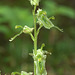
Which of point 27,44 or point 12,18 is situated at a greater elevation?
point 12,18

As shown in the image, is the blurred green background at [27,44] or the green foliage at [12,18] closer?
the green foliage at [12,18]

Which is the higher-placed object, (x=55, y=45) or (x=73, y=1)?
(x=73, y=1)

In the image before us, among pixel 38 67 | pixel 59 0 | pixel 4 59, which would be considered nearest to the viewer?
pixel 38 67

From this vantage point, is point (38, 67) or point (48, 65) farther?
point (48, 65)

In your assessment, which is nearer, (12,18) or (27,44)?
(12,18)

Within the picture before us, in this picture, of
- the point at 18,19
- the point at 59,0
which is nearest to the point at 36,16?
the point at 18,19

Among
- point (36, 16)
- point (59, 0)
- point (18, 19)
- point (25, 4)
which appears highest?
point (59, 0)

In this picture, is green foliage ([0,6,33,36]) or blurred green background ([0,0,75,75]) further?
blurred green background ([0,0,75,75])

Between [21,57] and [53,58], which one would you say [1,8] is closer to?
[21,57]
